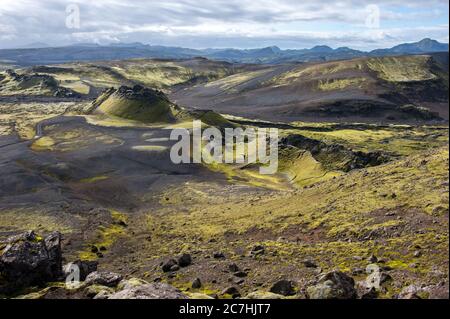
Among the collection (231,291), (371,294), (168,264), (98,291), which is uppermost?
(371,294)

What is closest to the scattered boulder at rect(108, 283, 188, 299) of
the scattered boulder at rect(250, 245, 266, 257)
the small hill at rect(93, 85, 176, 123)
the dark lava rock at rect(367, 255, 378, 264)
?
the scattered boulder at rect(250, 245, 266, 257)

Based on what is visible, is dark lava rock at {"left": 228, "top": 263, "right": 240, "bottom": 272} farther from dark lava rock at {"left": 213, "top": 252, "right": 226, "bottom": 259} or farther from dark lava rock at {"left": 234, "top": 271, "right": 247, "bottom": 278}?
dark lava rock at {"left": 213, "top": 252, "right": 226, "bottom": 259}

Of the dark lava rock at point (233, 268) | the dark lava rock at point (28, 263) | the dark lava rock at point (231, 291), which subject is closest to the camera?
the dark lava rock at point (231, 291)

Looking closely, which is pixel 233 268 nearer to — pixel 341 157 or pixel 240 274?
pixel 240 274

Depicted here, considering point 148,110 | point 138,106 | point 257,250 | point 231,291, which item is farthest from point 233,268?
point 138,106

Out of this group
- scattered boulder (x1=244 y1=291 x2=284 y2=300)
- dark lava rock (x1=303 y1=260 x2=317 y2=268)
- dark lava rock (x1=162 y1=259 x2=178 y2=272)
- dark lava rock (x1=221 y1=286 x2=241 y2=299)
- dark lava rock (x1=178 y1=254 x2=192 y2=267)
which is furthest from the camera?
dark lava rock (x1=178 y1=254 x2=192 y2=267)

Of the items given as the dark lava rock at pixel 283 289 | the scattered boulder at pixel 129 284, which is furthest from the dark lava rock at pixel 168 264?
the dark lava rock at pixel 283 289

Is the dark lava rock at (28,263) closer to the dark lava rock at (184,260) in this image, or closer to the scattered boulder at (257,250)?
the dark lava rock at (184,260)
